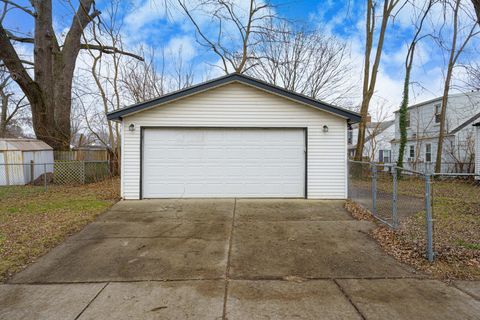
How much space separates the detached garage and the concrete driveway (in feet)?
8.32

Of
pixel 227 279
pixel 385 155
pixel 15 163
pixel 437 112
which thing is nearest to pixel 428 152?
pixel 437 112

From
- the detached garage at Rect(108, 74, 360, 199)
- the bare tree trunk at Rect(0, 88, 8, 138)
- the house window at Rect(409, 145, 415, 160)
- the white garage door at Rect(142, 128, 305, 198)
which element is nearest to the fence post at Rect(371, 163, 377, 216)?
the detached garage at Rect(108, 74, 360, 199)

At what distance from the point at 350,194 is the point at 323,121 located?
2.34 meters

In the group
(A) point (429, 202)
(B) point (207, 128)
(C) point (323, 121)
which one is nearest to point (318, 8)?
(C) point (323, 121)

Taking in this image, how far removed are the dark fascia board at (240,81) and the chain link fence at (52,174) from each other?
5.82 meters

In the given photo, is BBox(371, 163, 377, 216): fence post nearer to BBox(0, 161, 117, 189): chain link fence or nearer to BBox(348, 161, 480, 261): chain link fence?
BBox(348, 161, 480, 261): chain link fence

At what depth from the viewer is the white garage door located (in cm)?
822

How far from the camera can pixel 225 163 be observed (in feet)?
27.1

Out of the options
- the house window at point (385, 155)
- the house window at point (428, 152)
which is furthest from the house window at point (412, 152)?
the house window at point (385, 155)

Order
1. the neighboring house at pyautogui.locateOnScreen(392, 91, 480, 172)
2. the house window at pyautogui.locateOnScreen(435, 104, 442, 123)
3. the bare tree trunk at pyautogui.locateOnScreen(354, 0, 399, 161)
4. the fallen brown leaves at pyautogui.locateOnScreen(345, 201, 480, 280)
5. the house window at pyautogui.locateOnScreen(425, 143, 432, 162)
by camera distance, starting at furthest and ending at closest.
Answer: the house window at pyautogui.locateOnScreen(425, 143, 432, 162)
the house window at pyautogui.locateOnScreen(435, 104, 442, 123)
the neighboring house at pyautogui.locateOnScreen(392, 91, 480, 172)
the bare tree trunk at pyautogui.locateOnScreen(354, 0, 399, 161)
the fallen brown leaves at pyautogui.locateOnScreen(345, 201, 480, 280)

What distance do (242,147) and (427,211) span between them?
522cm

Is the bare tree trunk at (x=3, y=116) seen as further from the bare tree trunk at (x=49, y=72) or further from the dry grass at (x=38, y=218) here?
the dry grass at (x=38, y=218)

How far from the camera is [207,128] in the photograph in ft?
27.1

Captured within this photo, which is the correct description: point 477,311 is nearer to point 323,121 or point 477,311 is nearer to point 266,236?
point 266,236
